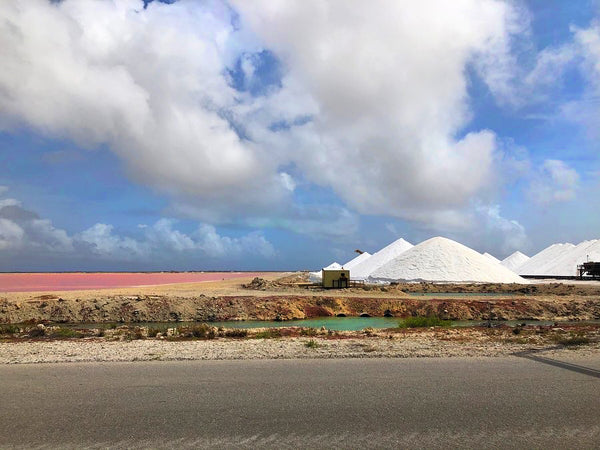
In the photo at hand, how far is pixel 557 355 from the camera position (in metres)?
11.6

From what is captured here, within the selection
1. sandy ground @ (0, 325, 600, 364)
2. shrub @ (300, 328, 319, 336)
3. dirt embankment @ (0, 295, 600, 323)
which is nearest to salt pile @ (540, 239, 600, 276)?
dirt embankment @ (0, 295, 600, 323)

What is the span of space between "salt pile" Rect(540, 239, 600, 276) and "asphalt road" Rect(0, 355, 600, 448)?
319ft

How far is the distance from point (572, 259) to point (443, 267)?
51745 mm

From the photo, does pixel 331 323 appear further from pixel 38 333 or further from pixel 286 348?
pixel 286 348

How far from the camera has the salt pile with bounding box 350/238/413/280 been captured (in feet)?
276

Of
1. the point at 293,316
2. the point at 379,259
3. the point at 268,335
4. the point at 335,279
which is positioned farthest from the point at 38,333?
the point at 379,259

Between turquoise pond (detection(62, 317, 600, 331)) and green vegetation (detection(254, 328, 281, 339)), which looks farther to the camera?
turquoise pond (detection(62, 317, 600, 331))

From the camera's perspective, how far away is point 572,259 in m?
98.4

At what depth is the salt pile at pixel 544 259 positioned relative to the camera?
105438 mm

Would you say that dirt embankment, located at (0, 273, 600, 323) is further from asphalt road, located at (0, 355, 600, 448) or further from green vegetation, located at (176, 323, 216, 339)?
asphalt road, located at (0, 355, 600, 448)

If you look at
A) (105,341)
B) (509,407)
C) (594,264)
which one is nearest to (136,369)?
(105,341)

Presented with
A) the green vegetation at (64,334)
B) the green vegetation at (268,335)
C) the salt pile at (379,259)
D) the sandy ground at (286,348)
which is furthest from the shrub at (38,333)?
the salt pile at (379,259)

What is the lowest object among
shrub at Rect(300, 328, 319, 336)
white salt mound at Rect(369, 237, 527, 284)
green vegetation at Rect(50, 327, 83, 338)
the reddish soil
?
green vegetation at Rect(50, 327, 83, 338)

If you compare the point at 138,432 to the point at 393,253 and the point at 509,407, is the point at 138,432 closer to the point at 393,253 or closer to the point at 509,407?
the point at 509,407
